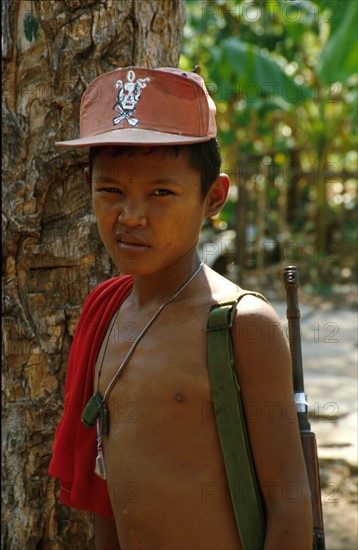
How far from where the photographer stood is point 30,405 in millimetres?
2230

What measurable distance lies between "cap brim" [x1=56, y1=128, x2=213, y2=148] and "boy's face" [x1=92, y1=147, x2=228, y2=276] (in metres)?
0.04

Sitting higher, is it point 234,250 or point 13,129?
point 13,129

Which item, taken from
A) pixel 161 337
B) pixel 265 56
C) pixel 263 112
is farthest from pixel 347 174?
pixel 161 337

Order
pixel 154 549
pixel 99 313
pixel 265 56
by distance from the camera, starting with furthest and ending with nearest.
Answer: pixel 265 56
pixel 99 313
pixel 154 549

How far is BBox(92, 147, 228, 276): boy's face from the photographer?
5.13 feet

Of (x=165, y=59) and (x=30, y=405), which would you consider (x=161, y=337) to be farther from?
(x=165, y=59)

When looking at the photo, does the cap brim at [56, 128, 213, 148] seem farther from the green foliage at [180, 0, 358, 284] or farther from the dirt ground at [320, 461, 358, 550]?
the green foliage at [180, 0, 358, 284]

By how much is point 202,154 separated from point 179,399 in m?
0.52

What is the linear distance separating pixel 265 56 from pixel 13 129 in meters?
7.24

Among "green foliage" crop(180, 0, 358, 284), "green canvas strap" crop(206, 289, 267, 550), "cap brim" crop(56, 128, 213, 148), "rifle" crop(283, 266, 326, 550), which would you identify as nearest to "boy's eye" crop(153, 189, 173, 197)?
"cap brim" crop(56, 128, 213, 148)

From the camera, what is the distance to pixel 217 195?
1.71 metres

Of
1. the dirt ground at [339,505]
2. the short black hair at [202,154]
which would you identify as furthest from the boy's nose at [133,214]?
the dirt ground at [339,505]

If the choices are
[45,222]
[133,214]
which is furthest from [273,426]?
[45,222]

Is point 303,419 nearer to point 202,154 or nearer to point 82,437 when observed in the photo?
point 82,437
